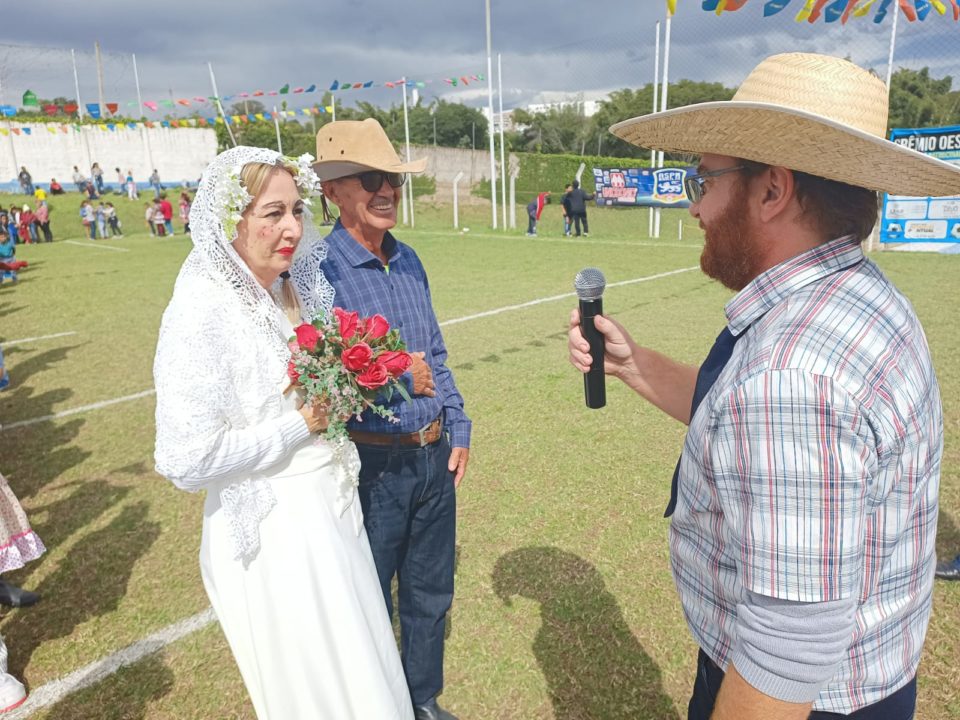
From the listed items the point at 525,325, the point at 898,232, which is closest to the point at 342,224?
the point at 525,325

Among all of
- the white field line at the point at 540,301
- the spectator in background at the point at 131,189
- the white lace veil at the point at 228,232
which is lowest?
the white field line at the point at 540,301

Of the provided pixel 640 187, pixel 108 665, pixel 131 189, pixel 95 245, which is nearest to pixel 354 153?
pixel 108 665

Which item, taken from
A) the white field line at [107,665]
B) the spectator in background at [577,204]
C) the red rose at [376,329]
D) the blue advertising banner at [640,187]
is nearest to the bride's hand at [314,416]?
the red rose at [376,329]

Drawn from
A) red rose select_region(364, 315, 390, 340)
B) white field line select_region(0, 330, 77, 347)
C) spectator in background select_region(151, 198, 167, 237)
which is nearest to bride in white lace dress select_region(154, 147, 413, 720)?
red rose select_region(364, 315, 390, 340)

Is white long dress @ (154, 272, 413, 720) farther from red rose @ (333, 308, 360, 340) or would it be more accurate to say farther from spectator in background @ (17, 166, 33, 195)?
spectator in background @ (17, 166, 33, 195)

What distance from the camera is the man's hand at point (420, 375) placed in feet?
7.89

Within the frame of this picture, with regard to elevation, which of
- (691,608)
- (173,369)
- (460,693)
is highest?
(173,369)

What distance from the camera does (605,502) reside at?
433 centimetres

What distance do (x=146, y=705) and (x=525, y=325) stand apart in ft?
23.7

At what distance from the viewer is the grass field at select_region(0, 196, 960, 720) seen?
9.30 ft

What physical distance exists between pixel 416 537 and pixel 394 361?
89cm

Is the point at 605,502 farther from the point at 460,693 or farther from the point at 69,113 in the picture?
the point at 69,113

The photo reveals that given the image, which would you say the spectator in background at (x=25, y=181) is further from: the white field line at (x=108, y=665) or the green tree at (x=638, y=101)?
the white field line at (x=108, y=665)

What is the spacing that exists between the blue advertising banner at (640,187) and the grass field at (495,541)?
40.3ft
